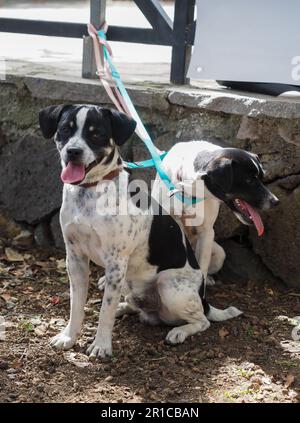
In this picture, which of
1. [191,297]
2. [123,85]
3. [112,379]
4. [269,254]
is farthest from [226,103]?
[112,379]

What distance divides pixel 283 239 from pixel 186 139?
965 millimetres

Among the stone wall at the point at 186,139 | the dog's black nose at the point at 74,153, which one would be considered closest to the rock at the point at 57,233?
the stone wall at the point at 186,139

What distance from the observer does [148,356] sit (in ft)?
14.3

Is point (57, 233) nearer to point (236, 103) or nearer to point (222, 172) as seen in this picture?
point (236, 103)

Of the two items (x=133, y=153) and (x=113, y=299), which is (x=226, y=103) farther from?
(x=113, y=299)

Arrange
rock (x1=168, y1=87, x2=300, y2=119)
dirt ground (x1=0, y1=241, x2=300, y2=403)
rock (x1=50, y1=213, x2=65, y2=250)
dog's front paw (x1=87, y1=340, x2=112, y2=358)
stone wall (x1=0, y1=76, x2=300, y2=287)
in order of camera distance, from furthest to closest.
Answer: rock (x1=50, y1=213, x2=65, y2=250)
stone wall (x1=0, y1=76, x2=300, y2=287)
rock (x1=168, y1=87, x2=300, y2=119)
dog's front paw (x1=87, y1=340, x2=112, y2=358)
dirt ground (x1=0, y1=241, x2=300, y2=403)

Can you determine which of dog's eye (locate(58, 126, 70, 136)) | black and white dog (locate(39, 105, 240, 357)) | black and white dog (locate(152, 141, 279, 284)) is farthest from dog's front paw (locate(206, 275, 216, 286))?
dog's eye (locate(58, 126, 70, 136))

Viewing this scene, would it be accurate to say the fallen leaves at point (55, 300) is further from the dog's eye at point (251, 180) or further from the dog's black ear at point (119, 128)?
the dog's eye at point (251, 180)

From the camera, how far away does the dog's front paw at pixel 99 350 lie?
4246mm

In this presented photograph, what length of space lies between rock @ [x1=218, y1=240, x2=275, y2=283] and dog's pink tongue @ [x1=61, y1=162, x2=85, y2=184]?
1778 millimetres

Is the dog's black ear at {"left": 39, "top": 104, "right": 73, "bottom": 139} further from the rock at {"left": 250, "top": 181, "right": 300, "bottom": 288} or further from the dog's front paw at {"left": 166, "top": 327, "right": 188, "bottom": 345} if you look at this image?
the rock at {"left": 250, "top": 181, "right": 300, "bottom": 288}

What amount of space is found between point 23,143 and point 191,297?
206cm

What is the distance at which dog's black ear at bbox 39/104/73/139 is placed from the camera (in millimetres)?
4172

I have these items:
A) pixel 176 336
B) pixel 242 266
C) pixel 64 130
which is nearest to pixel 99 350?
pixel 176 336
